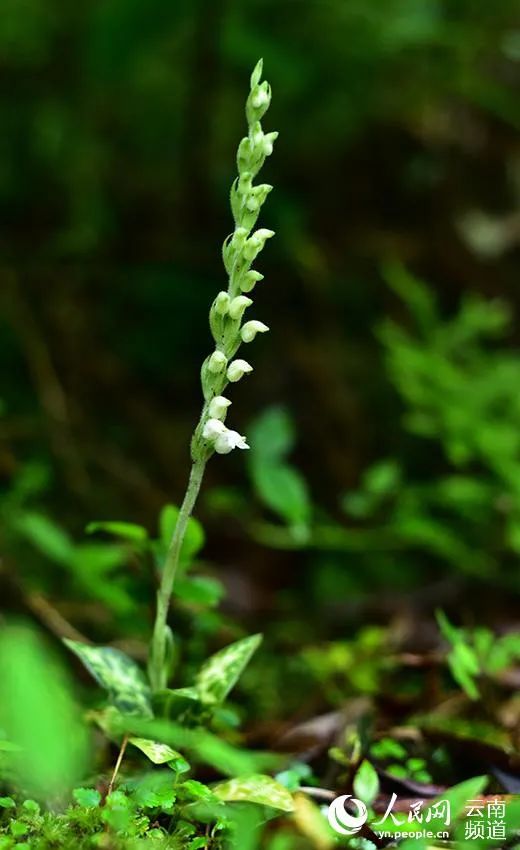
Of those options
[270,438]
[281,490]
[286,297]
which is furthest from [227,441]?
[286,297]

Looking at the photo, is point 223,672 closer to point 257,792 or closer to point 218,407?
point 257,792

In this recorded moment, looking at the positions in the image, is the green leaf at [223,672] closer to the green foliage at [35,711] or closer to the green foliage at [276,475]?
the green foliage at [35,711]

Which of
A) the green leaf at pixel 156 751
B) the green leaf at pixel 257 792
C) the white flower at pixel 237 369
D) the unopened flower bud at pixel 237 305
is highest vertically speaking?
the unopened flower bud at pixel 237 305

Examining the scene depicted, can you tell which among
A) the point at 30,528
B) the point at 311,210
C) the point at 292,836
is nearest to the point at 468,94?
the point at 311,210

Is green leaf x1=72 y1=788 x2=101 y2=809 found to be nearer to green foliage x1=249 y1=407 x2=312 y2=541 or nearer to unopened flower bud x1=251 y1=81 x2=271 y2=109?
unopened flower bud x1=251 y1=81 x2=271 y2=109

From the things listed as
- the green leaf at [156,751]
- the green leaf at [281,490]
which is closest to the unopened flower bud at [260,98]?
the green leaf at [156,751]

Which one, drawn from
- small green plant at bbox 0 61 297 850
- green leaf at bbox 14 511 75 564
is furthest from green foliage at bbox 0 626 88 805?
green leaf at bbox 14 511 75 564
